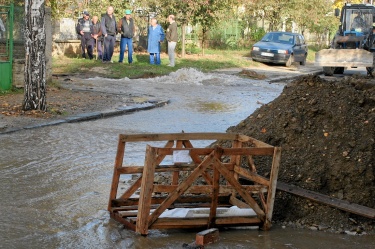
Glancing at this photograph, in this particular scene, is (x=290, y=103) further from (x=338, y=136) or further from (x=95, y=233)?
(x=95, y=233)

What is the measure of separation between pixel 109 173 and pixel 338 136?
2.91 m

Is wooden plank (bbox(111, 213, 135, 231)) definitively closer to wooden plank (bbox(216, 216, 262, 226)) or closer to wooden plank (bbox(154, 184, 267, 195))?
wooden plank (bbox(154, 184, 267, 195))

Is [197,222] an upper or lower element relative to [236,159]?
lower

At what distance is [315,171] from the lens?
7301 mm

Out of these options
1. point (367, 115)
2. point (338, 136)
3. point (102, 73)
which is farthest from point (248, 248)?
point (102, 73)

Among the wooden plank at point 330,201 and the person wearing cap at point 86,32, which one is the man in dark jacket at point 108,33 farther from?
the wooden plank at point 330,201

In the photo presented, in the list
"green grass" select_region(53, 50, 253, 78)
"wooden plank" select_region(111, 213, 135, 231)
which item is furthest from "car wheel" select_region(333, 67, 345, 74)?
"wooden plank" select_region(111, 213, 135, 231)

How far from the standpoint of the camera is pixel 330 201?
6863 mm

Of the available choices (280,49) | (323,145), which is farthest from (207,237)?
(280,49)

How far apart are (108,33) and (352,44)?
9.60 metres

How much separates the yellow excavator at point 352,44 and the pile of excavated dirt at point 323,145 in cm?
1728

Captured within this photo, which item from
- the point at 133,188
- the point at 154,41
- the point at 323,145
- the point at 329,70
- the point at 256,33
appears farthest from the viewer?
the point at 256,33

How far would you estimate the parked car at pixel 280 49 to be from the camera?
31828mm

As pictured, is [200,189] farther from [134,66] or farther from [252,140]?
[134,66]
